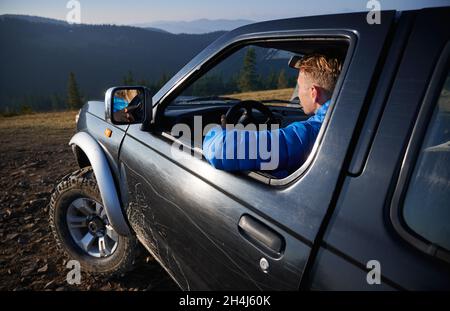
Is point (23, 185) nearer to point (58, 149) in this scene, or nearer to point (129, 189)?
point (58, 149)

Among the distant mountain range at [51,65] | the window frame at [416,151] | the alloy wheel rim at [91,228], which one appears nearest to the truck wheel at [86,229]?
the alloy wheel rim at [91,228]

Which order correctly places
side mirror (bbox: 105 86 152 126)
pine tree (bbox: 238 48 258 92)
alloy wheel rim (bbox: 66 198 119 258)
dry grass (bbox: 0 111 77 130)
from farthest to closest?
1. pine tree (bbox: 238 48 258 92)
2. dry grass (bbox: 0 111 77 130)
3. alloy wheel rim (bbox: 66 198 119 258)
4. side mirror (bbox: 105 86 152 126)

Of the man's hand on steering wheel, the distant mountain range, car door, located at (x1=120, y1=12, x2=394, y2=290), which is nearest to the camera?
car door, located at (x1=120, y1=12, x2=394, y2=290)

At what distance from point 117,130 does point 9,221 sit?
247cm

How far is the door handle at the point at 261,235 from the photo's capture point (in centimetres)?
115

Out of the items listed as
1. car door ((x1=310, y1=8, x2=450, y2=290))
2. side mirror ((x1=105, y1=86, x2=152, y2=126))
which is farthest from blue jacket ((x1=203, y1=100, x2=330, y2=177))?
side mirror ((x1=105, y1=86, x2=152, y2=126))

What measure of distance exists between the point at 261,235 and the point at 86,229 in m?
2.22

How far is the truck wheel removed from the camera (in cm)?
249

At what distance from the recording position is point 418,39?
95 cm

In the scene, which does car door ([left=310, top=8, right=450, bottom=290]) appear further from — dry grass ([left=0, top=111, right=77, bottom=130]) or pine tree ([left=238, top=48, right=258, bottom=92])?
pine tree ([left=238, top=48, right=258, bottom=92])

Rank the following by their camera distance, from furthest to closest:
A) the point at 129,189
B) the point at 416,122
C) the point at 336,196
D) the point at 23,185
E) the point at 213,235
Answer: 1. the point at 23,185
2. the point at 129,189
3. the point at 213,235
4. the point at 336,196
5. the point at 416,122

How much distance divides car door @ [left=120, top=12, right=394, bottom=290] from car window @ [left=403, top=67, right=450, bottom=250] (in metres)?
0.22

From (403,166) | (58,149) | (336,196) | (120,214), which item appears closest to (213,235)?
(336,196)

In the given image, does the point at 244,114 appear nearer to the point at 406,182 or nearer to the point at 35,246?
the point at 406,182
